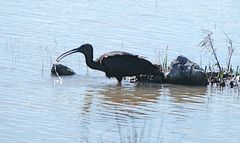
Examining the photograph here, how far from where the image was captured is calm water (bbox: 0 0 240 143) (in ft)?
35.7

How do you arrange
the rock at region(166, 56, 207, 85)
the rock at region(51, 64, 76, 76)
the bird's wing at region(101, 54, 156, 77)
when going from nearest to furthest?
the bird's wing at region(101, 54, 156, 77), the rock at region(166, 56, 207, 85), the rock at region(51, 64, 76, 76)

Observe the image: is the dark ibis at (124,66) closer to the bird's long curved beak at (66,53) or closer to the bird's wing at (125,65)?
the bird's wing at (125,65)

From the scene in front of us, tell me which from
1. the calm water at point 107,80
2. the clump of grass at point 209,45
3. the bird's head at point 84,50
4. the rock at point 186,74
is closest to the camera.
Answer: the calm water at point 107,80

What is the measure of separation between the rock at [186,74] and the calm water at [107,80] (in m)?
0.21

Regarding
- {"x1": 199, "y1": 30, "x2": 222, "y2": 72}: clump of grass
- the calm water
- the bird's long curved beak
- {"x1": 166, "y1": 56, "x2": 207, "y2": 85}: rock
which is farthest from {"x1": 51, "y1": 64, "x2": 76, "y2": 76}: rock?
{"x1": 199, "y1": 30, "x2": 222, "y2": 72}: clump of grass

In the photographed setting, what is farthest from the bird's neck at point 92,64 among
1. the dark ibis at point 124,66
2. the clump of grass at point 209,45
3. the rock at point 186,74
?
the clump of grass at point 209,45

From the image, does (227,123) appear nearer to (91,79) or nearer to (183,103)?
(183,103)

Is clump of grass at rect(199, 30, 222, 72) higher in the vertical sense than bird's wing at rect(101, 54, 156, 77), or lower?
higher

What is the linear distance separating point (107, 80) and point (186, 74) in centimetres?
124

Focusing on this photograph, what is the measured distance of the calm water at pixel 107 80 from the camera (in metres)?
10.9

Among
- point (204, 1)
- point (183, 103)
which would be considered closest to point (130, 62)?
point (183, 103)

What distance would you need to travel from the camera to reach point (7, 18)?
19.3 m

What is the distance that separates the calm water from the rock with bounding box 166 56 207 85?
205 millimetres

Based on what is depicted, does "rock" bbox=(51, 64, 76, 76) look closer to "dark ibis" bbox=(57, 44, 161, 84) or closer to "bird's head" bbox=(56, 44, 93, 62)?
"bird's head" bbox=(56, 44, 93, 62)
